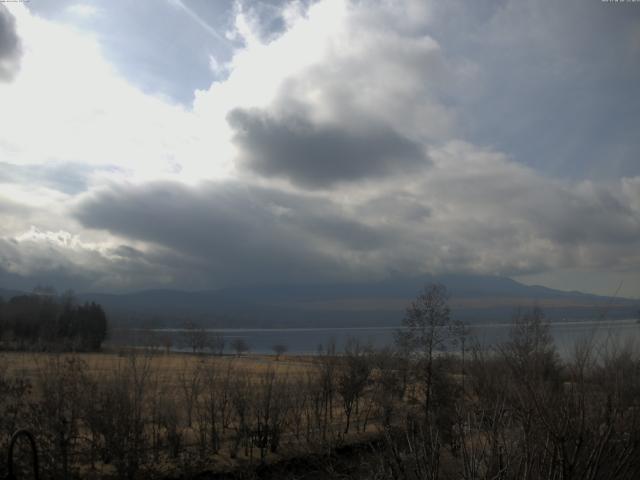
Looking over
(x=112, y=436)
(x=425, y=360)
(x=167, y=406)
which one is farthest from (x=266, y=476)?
(x=425, y=360)

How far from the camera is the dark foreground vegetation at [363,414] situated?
655 cm

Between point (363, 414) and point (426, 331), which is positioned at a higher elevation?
point (426, 331)

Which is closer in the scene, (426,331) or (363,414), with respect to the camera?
(426,331)

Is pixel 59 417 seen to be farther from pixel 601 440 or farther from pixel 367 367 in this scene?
pixel 367 367

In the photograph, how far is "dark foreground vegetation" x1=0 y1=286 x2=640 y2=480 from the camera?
655cm

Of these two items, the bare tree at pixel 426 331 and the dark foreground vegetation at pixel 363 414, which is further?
the bare tree at pixel 426 331

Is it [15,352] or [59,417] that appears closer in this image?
[59,417]

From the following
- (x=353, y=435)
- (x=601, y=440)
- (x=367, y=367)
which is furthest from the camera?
(x=367, y=367)

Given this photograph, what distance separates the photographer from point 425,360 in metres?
30.2

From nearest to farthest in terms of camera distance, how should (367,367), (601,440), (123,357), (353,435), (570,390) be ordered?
(601,440) < (570,390) < (123,357) < (353,435) < (367,367)

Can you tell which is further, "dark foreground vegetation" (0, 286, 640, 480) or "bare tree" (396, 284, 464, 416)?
"bare tree" (396, 284, 464, 416)

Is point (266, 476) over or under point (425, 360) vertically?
under

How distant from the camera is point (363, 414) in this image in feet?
111

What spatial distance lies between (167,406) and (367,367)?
48.6 feet
